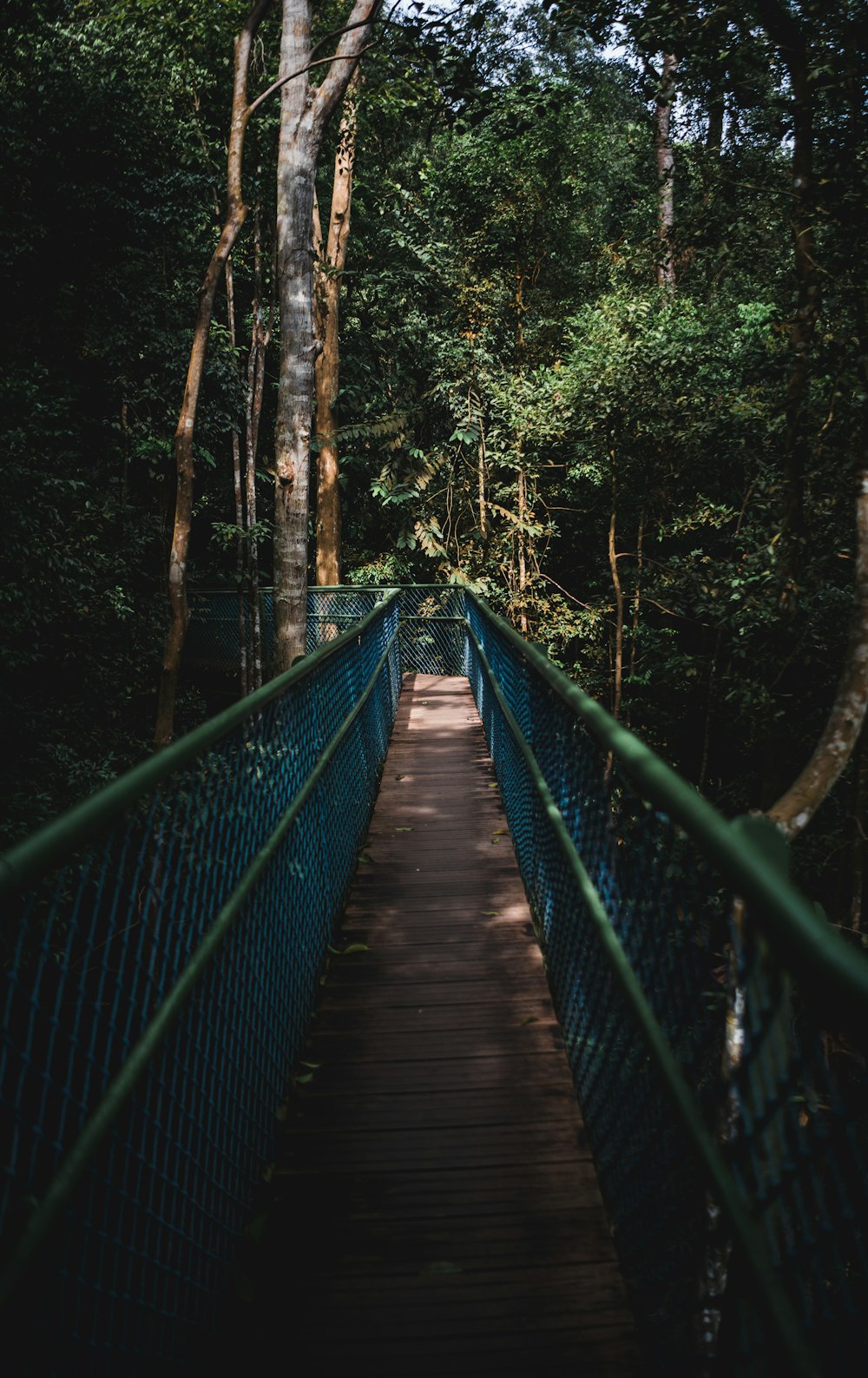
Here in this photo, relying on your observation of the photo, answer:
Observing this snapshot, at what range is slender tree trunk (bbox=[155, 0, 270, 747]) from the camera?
12062 mm

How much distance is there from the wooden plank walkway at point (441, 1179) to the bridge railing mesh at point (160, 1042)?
233 mm

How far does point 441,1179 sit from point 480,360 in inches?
725

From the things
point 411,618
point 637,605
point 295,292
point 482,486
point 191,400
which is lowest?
point 411,618

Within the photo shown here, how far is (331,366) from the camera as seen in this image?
1858cm

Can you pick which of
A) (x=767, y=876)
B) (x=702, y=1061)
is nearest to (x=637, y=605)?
(x=702, y=1061)

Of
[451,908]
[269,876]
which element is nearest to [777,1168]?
[269,876]

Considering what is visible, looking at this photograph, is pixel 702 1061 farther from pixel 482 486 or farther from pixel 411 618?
pixel 482 486

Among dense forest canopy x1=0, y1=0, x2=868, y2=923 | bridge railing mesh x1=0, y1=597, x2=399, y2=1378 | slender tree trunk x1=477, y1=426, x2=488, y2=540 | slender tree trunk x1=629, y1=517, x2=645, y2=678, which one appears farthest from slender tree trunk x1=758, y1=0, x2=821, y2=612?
slender tree trunk x1=477, y1=426, x2=488, y2=540

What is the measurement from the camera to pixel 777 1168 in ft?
4.52

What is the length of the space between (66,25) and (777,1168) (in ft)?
62.9

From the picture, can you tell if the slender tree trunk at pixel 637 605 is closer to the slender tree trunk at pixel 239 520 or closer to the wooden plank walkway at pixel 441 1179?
the slender tree trunk at pixel 239 520

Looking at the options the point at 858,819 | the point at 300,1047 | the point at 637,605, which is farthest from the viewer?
the point at 637,605

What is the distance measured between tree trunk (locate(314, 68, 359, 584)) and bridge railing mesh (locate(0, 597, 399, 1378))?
14.8 m

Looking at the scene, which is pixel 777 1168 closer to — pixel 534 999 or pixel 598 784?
pixel 598 784
